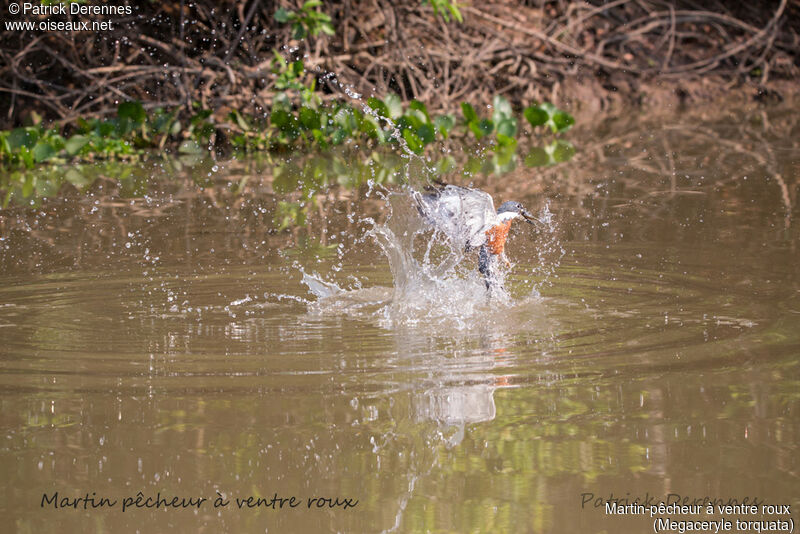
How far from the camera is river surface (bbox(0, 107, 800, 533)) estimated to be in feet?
9.14

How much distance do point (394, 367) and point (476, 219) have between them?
43.1 inches

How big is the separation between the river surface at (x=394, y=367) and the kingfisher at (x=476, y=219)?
0.17 m

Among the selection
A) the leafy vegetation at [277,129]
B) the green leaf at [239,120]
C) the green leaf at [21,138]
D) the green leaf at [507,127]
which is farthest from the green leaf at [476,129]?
the green leaf at [21,138]

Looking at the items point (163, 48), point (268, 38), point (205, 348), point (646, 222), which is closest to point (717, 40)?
point (268, 38)

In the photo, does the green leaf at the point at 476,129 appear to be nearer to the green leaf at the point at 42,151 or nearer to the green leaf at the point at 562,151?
the green leaf at the point at 562,151

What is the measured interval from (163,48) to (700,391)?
9.14 m

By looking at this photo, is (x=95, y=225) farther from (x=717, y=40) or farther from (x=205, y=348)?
(x=717, y=40)

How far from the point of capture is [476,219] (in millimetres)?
4711

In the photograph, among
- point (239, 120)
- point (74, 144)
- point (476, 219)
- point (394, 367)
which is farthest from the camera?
point (239, 120)

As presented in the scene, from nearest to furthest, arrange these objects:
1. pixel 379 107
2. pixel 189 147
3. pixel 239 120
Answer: pixel 379 107 < pixel 189 147 < pixel 239 120

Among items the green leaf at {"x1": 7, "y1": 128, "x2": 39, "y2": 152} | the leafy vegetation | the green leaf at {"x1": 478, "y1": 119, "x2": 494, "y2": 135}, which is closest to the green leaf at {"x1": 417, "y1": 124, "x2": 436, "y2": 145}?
the leafy vegetation

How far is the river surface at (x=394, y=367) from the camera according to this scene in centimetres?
279

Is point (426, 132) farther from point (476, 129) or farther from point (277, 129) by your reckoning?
point (277, 129)

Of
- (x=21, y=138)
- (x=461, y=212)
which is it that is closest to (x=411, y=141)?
(x=21, y=138)
